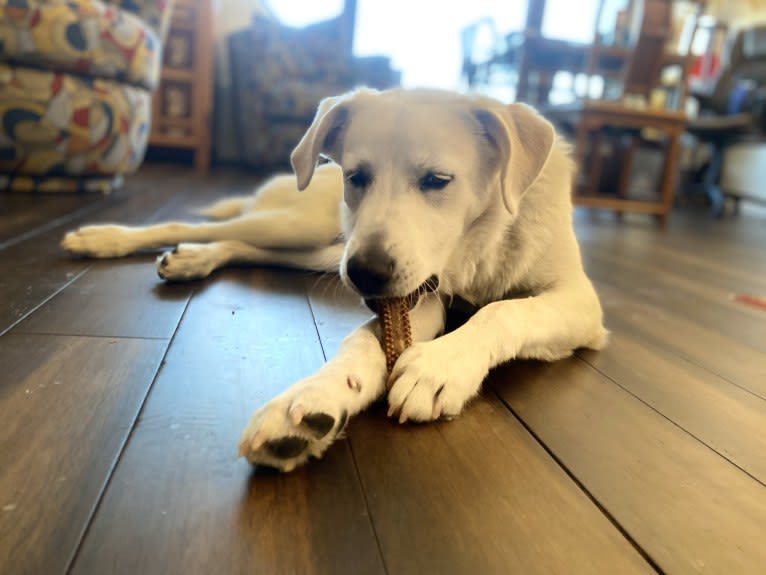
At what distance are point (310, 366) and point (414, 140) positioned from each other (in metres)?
0.52

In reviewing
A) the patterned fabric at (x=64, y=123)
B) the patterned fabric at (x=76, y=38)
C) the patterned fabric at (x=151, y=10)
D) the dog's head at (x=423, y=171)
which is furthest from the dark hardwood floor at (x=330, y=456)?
the patterned fabric at (x=151, y=10)

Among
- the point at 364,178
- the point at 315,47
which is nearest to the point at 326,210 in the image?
the point at 364,178

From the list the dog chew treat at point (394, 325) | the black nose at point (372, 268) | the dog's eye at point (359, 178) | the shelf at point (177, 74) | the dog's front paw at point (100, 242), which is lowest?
the dog's front paw at point (100, 242)

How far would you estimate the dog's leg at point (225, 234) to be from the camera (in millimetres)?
2074

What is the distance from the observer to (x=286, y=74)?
19.7 feet

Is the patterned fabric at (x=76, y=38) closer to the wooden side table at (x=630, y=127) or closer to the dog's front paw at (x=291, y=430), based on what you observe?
the dog's front paw at (x=291, y=430)

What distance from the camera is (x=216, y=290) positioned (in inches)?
72.1

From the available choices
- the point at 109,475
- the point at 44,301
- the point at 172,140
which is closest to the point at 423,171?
the point at 109,475

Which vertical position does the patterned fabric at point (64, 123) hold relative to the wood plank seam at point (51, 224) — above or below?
above

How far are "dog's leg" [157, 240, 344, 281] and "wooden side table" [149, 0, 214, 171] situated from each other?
13.9 ft

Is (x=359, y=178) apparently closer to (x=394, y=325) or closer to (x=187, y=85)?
(x=394, y=325)

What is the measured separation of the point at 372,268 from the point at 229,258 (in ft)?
3.60

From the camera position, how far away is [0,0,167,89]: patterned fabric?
3.02m

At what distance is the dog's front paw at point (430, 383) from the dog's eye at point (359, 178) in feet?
1.39
